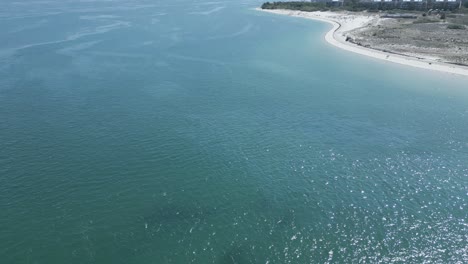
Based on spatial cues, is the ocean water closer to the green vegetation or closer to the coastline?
the coastline

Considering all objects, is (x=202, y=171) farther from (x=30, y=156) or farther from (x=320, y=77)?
(x=320, y=77)

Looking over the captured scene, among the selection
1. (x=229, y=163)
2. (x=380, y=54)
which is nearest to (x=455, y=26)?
(x=380, y=54)

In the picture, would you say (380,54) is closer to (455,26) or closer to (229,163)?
(455,26)

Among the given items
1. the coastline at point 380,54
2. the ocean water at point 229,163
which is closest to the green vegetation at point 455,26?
the coastline at point 380,54

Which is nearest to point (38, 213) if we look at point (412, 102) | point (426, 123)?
point (426, 123)

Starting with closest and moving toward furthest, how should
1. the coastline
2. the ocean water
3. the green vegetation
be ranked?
the ocean water < the coastline < the green vegetation

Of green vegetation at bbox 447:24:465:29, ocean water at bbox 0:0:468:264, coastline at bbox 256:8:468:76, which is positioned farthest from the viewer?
green vegetation at bbox 447:24:465:29

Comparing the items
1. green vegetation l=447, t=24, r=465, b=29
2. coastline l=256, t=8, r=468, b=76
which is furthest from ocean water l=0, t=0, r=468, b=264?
green vegetation l=447, t=24, r=465, b=29

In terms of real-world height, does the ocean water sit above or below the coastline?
below
